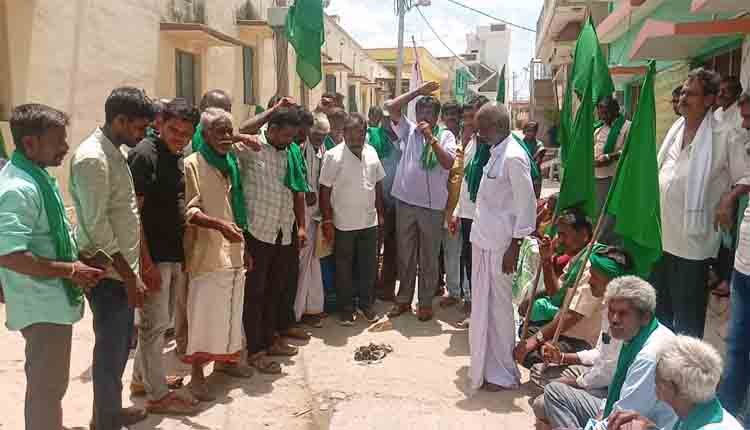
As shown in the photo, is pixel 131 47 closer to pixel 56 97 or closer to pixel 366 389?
pixel 56 97

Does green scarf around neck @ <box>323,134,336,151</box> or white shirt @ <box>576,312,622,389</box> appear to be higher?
green scarf around neck @ <box>323,134,336,151</box>

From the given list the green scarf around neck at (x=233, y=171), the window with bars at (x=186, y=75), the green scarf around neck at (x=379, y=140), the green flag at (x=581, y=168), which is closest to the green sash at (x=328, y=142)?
the green scarf around neck at (x=379, y=140)

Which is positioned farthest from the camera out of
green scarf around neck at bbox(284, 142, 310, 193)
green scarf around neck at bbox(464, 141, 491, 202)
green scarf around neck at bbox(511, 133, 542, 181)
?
green scarf around neck at bbox(464, 141, 491, 202)

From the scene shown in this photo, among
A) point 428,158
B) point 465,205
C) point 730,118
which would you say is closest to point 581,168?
point 730,118

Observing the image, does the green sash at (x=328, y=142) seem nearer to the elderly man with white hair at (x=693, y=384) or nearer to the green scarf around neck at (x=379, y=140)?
the green scarf around neck at (x=379, y=140)

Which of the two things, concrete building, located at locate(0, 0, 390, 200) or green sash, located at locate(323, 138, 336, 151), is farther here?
concrete building, located at locate(0, 0, 390, 200)

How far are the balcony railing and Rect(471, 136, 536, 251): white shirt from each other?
7.57 meters

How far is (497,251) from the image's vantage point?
3.99 meters

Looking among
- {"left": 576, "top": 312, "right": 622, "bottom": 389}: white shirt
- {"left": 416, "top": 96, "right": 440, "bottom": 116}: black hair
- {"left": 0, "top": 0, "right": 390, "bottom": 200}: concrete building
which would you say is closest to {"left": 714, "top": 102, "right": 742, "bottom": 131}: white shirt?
{"left": 576, "top": 312, "right": 622, "bottom": 389}: white shirt

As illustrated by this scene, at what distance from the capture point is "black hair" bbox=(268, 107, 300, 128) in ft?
14.3

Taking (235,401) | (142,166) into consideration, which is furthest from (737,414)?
(142,166)

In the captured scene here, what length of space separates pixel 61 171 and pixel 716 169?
6.96m

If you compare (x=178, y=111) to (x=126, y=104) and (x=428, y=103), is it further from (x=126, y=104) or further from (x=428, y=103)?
(x=428, y=103)

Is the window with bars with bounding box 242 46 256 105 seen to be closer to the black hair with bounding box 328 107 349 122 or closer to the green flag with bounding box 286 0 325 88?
the green flag with bounding box 286 0 325 88
